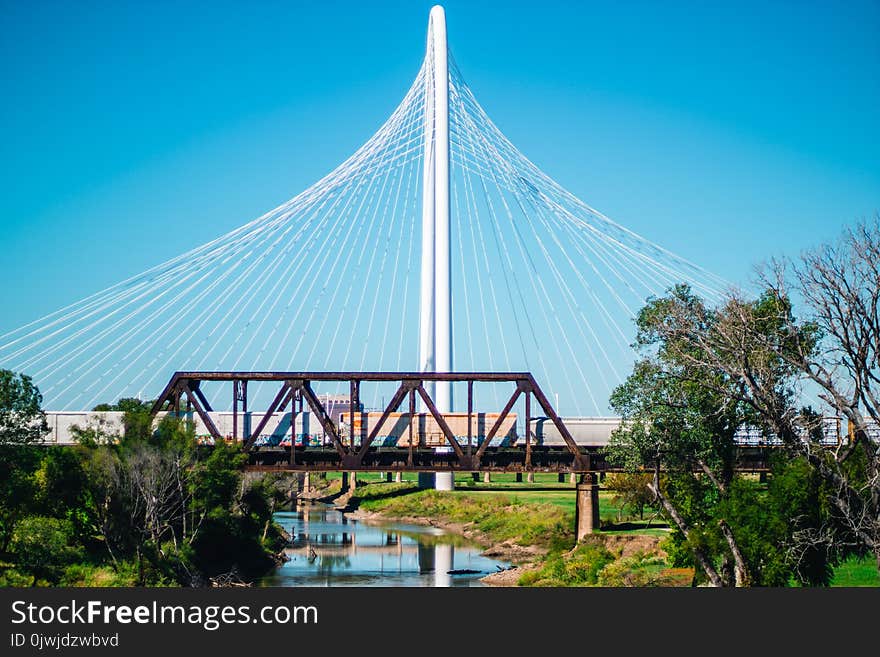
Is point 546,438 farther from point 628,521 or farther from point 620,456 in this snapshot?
point 620,456

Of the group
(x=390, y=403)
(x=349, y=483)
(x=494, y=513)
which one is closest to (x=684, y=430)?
(x=390, y=403)

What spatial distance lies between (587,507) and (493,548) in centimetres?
848

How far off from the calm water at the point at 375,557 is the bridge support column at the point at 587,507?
4334 mm

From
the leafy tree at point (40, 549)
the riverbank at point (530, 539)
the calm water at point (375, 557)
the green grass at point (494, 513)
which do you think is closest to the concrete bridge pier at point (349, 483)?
the riverbank at point (530, 539)

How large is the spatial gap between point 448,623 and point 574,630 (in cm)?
288

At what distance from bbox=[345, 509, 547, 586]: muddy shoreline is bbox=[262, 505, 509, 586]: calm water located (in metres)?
0.78

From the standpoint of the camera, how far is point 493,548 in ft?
180

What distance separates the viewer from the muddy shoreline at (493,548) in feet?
145

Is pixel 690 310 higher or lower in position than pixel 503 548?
higher

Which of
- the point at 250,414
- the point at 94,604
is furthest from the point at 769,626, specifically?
the point at 250,414

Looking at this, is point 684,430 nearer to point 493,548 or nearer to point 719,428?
point 719,428

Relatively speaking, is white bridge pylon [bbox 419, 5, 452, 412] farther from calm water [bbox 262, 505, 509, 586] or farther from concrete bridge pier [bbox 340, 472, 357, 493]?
concrete bridge pier [bbox 340, 472, 357, 493]

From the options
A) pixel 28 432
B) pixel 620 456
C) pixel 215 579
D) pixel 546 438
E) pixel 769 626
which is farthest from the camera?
pixel 546 438

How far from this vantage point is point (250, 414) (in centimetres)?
5312
